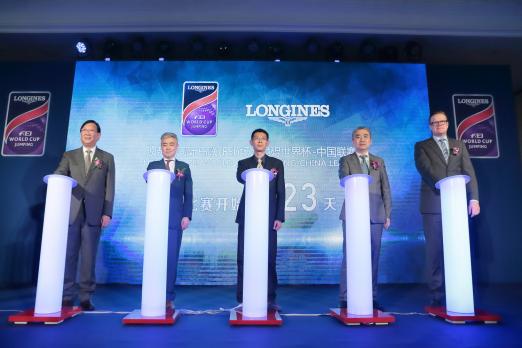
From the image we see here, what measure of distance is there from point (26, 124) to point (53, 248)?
144 inches

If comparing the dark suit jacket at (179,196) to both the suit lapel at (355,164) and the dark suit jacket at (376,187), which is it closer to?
the dark suit jacket at (376,187)

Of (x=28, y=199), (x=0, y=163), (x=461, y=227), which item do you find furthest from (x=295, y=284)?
(x=0, y=163)

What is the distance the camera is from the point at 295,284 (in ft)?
16.0

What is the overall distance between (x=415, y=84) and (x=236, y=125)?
2.46m

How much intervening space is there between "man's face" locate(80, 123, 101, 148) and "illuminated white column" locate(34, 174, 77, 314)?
26.2 inches

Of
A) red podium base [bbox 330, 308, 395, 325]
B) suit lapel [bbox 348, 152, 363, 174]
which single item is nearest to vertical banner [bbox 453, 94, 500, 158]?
suit lapel [bbox 348, 152, 363, 174]

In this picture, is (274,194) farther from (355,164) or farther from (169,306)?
(169,306)

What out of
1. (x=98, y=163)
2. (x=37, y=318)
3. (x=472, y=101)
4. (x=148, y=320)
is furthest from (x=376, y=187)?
(x=472, y=101)

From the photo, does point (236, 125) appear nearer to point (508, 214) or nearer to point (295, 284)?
point (295, 284)

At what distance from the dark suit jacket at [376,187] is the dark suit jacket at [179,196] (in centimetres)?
131

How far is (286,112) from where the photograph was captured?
5234 mm

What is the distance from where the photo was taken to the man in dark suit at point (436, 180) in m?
3.17

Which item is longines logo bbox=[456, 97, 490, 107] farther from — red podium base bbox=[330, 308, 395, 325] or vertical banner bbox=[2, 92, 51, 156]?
vertical banner bbox=[2, 92, 51, 156]

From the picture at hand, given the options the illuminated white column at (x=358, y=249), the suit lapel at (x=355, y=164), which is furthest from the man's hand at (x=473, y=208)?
the illuminated white column at (x=358, y=249)
